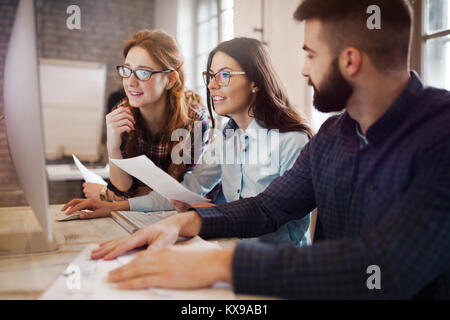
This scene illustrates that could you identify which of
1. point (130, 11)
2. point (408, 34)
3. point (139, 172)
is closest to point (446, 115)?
point (408, 34)

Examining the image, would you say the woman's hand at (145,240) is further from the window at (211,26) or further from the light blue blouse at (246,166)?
the window at (211,26)

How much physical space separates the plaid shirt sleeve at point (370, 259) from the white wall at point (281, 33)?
4.30ft

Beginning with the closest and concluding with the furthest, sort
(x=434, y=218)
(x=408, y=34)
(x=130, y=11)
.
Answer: (x=434, y=218) → (x=408, y=34) → (x=130, y=11)

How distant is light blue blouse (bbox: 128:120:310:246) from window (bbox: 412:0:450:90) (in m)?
0.53

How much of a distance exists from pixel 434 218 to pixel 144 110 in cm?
115

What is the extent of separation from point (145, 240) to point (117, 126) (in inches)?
30.8

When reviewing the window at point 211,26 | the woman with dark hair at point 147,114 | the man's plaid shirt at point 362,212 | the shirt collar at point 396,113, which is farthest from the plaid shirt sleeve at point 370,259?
the window at point 211,26

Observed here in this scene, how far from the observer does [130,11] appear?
3943mm

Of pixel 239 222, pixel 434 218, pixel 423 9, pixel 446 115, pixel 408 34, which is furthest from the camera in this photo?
pixel 423 9

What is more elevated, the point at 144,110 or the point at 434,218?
the point at 144,110

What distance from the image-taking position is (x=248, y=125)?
4.53 ft

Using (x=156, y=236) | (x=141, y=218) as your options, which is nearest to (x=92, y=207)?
(x=141, y=218)

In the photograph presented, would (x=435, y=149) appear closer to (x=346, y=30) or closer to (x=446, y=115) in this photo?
(x=446, y=115)

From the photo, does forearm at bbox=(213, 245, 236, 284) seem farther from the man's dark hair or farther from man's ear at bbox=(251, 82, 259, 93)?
man's ear at bbox=(251, 82, 259, 93)
